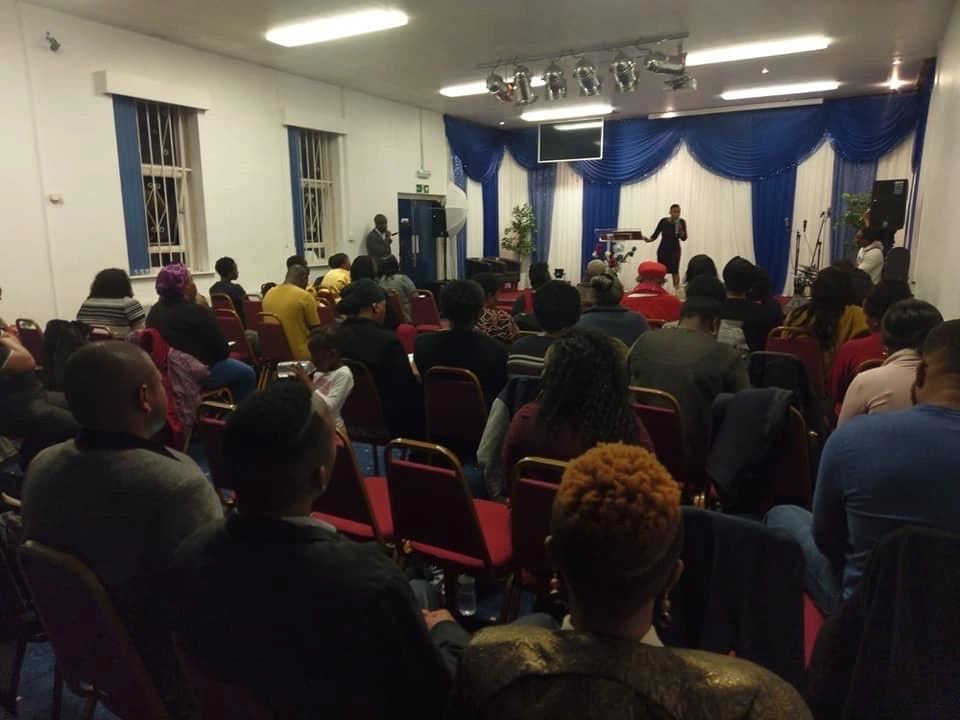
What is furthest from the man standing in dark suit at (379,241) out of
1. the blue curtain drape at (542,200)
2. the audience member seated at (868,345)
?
the audience member seated at (868,345)

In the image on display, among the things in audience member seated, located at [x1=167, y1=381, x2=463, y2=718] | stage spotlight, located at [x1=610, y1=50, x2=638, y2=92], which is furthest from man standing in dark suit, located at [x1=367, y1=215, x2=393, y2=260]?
audience member seated, located at [x1=167, y1=381, x2=463, y2=718]

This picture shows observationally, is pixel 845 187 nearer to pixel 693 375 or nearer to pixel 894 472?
pixel 693 375

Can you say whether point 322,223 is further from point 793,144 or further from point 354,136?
point 793,144

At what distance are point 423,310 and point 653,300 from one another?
2.22 meters

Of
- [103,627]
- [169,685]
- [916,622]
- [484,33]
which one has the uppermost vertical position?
[484,33]

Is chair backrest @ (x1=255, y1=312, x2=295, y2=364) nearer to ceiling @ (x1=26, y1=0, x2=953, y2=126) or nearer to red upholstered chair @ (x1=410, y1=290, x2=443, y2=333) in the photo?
red upholstered chair @ (x1=410, y1=290, x2=443, y2=333)

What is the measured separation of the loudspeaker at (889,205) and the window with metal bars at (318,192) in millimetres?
6764

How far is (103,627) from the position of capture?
1295mm

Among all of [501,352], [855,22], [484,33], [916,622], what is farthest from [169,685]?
[855,22]

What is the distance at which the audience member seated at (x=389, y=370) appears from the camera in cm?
321

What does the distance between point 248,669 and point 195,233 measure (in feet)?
22.3

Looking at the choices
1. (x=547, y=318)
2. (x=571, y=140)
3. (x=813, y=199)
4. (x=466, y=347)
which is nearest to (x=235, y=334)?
(x=466, y=347)

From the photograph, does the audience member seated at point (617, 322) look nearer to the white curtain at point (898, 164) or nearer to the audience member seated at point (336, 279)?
the audience member seated at point (336, 279)

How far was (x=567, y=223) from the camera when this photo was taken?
1285cm
